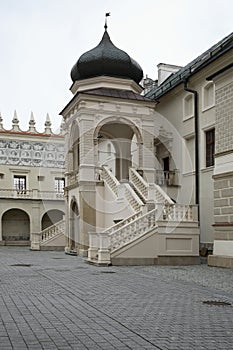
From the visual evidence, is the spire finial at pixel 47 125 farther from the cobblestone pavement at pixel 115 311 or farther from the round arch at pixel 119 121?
the cobblestone pavement at pixel 115 311

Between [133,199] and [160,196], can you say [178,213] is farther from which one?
[133,199]

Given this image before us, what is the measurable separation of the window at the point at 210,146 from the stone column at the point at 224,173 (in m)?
4.86

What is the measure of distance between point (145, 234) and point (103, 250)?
5.88ft

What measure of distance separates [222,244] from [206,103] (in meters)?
8.50

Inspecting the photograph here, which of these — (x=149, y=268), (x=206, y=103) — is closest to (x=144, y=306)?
(x=149, y=268)

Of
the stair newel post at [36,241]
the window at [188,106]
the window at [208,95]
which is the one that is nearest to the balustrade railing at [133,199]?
the window at [208,95]

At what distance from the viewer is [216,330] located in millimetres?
7090

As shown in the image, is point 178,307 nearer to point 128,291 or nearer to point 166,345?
point 128,291

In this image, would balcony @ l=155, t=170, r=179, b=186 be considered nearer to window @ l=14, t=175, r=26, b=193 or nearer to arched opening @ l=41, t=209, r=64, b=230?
arched opening @ l=41, t=209, r=64, b=230

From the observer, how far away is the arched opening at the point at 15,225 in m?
41.8

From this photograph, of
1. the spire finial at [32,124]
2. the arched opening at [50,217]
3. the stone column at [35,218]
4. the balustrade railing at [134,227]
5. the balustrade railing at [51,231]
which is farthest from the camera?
the spire finial at [32,124]

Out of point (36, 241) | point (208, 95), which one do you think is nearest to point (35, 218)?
point (36, 241)

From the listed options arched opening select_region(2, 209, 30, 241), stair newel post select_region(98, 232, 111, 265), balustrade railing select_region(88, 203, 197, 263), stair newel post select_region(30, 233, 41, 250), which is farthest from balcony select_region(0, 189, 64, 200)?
stair newel post select_region(98, 232, 111, 265)

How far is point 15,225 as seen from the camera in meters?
42.2
